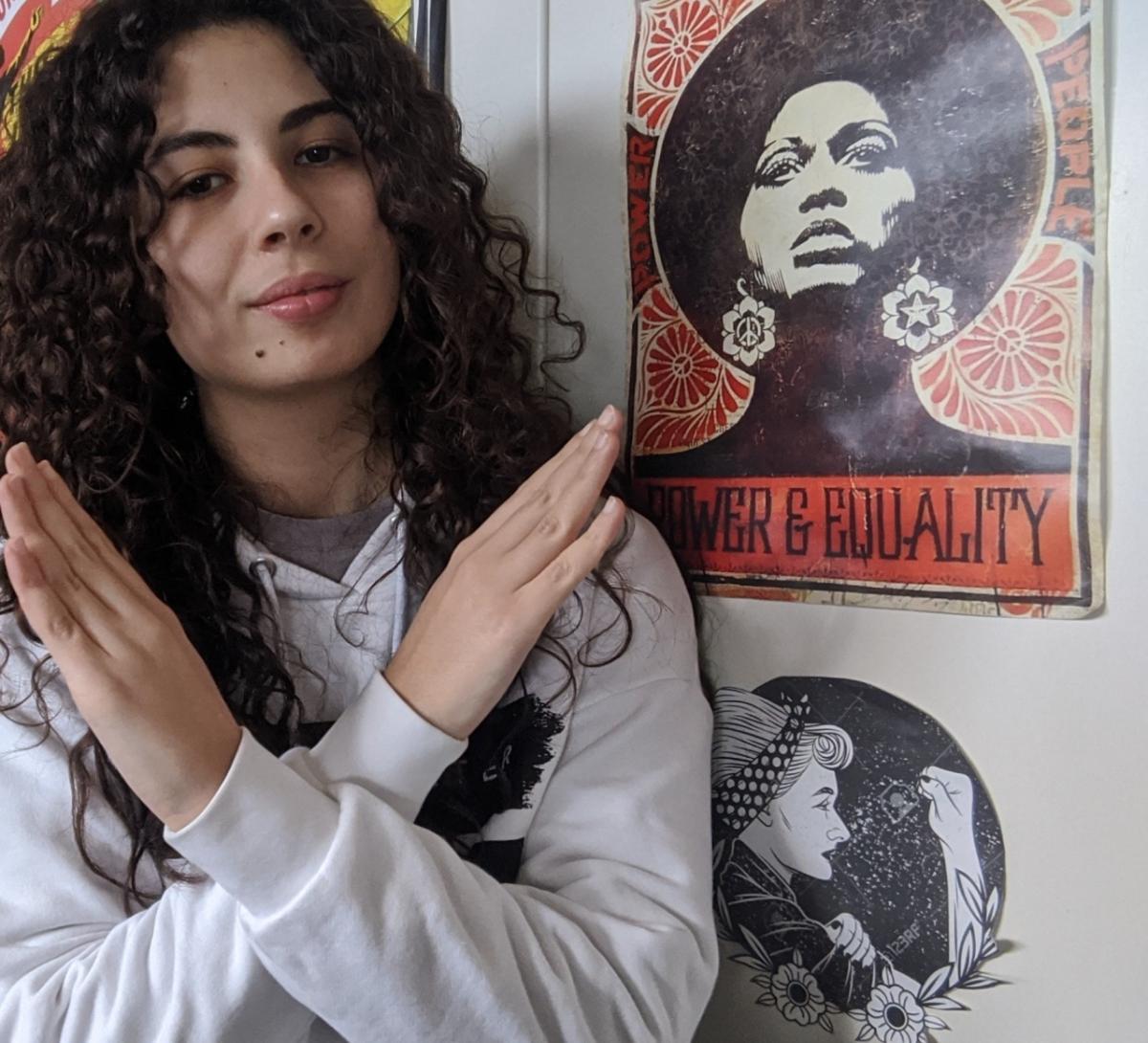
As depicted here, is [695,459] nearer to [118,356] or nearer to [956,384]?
[956,384]

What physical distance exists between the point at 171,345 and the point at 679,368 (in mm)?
493

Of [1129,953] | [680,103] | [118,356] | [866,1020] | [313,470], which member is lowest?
[866,1020]

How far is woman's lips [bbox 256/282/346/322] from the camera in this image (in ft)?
2.58

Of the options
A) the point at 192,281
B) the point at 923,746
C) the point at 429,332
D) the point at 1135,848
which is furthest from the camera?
the point at 429,332

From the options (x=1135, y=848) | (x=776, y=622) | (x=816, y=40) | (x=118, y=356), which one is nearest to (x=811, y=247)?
(x=816, y=40)

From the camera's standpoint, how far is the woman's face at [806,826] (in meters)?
0.75

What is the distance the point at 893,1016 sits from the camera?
72cm

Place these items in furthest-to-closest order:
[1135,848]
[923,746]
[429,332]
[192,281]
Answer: [429,332], [192,281], [923,746], [1135,848]

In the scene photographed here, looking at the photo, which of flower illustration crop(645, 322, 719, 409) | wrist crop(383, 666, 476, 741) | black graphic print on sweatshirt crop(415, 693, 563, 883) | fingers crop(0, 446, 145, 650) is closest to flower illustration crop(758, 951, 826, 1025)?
black graphic print on sweatshirt crop(415, 693, 563, 883)

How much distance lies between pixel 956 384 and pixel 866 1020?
490 millimetres

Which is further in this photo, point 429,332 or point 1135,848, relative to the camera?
point 429,332

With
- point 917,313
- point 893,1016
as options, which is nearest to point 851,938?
point 893,1016

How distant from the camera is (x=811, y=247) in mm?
738

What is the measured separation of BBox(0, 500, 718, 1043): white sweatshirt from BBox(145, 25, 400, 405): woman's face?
18 cm
